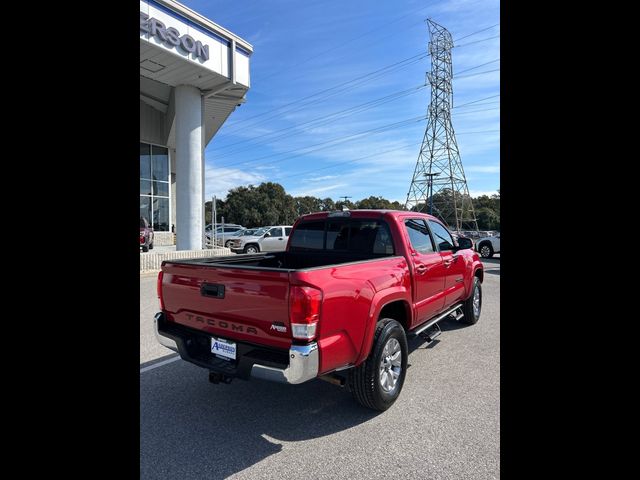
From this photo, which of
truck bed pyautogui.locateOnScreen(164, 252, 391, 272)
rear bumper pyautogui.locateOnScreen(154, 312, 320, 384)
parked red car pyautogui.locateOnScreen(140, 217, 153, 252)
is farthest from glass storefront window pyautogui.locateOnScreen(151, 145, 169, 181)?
rear bumper pyautogui.locateOnScreen(154, 312, 320, 384)

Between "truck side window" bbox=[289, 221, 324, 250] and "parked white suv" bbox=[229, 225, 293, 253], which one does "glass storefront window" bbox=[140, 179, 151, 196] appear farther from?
"truck side window" bbox=[289, 221, 324, 250]

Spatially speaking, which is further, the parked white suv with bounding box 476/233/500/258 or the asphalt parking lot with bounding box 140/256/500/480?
the parked white suv with bounding box 476/233/500/258

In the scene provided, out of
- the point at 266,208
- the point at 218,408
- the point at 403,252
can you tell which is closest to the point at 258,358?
the point at 218,408

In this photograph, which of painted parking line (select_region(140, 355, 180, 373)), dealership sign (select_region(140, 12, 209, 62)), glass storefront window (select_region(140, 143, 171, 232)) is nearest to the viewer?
painted parking line (select_region(140, 355, 180, 373))

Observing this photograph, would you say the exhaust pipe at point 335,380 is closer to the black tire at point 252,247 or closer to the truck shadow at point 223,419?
the truck shadow at point 223,419

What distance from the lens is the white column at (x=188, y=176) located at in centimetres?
1606

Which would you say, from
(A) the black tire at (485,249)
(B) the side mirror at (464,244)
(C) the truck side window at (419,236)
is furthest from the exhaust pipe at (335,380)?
(A) the black tire at (485,249)

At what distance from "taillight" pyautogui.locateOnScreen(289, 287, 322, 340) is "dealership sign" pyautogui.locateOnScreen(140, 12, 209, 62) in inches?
580

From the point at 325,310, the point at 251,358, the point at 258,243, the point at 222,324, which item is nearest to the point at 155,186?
the point at 258,243

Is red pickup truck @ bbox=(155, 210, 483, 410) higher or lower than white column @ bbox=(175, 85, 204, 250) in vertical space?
lower

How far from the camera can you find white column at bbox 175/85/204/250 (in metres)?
16.1
